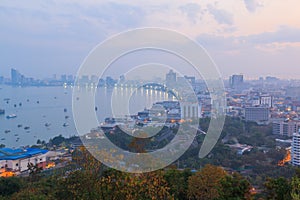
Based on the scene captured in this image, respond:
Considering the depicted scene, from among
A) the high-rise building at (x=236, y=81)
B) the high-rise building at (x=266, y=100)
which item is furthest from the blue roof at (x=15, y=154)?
the high-rise building at (x=236, y=81)

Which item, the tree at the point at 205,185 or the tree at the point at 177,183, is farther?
the tree at the point at 177,183

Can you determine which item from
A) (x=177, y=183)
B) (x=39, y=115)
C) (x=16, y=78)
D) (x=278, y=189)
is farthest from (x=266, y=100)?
(x=16, y=78)

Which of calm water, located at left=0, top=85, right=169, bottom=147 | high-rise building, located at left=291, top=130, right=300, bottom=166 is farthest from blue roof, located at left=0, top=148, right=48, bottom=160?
high-rise building, located at left=291, top=130, right=300, bottom=166

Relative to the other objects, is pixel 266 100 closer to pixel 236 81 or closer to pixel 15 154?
pixel 236 81

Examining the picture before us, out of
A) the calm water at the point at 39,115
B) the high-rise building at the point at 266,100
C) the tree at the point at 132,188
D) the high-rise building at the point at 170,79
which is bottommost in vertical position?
the calm water at the point at 39,115

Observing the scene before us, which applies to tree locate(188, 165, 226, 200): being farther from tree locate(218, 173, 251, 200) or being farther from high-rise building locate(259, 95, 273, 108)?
high-rise building locate(259, 95, 273, 108)

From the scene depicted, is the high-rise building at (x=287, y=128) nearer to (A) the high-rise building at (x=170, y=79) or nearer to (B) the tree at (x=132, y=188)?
(A) the high-rise building at (x=170, y=79)

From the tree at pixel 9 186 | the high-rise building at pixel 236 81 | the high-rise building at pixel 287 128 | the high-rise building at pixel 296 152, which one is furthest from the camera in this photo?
the high-rise building at pixel 236 81
